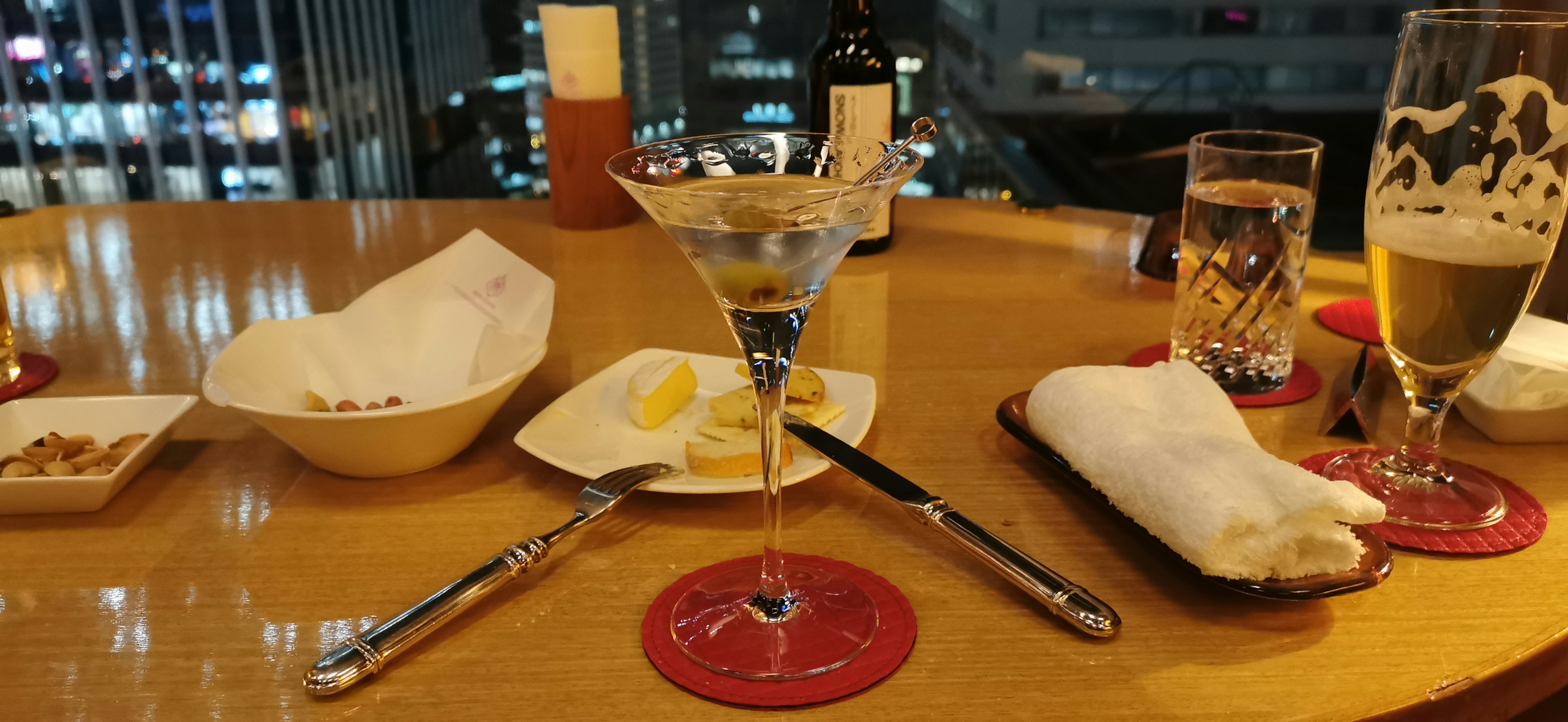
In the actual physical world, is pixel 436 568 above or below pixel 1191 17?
below

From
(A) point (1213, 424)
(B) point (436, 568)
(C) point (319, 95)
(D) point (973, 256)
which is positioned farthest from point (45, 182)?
(A) point (1213, 424)

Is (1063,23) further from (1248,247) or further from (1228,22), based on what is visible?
(1248,247)

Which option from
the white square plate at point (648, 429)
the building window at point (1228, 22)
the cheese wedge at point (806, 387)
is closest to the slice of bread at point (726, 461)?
the white square plate at point (648, 429)

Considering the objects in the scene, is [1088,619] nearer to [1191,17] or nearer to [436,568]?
[436,568]

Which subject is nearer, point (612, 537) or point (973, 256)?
point (612, 537)

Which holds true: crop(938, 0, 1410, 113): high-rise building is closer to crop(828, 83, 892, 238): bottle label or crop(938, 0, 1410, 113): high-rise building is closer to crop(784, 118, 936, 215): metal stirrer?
crop(828, 83, 892, 238): bottle label

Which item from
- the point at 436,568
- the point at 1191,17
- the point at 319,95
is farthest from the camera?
the point at 319,95
